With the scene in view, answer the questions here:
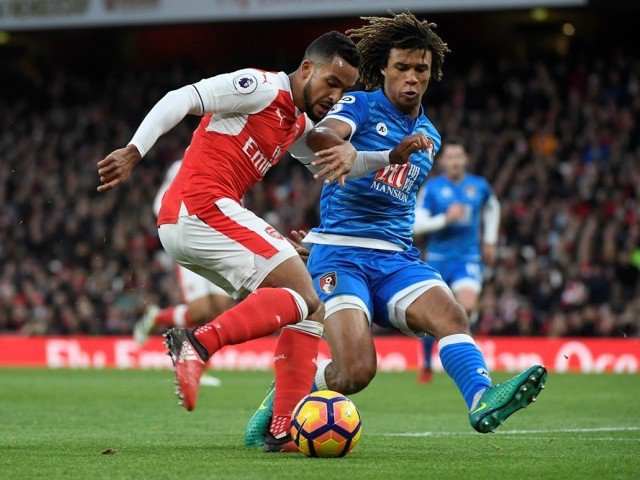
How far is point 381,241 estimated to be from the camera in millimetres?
6383

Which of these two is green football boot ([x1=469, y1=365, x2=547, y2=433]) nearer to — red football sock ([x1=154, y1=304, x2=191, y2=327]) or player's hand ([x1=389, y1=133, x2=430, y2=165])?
player's hand ([x1=389, y1=133, x2=430, y2=165])

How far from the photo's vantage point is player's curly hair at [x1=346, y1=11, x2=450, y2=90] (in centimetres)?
641

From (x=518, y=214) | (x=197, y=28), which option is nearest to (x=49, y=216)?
(x=197, y=28)

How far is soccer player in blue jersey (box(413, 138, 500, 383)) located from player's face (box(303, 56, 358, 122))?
6023 mm

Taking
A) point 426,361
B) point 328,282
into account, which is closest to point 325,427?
point 328,282

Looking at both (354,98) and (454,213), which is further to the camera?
(454,213)

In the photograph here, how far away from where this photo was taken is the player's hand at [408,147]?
5.73 metres

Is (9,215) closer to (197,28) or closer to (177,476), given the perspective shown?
(197,28)

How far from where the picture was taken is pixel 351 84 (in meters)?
6.02

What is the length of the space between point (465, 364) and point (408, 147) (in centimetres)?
113

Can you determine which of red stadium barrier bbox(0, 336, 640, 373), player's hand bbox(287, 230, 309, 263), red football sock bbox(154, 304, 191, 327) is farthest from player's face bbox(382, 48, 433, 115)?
red stadium barrier bbox(0, 336, 640, 373)

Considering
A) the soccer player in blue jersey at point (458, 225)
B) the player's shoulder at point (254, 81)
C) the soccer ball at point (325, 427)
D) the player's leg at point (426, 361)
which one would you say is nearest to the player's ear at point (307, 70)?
the player's shoulder at point (254, 81)

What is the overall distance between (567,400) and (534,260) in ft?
24.5

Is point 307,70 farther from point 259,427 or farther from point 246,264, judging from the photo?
point 259,427
